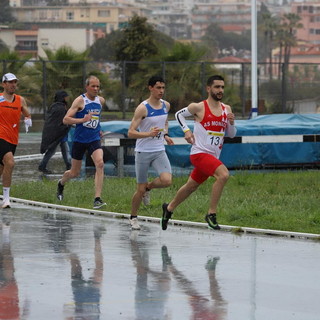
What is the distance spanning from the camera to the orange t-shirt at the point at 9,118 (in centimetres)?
1667

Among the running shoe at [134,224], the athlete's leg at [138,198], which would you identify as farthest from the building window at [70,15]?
the running shoe at [134,224]

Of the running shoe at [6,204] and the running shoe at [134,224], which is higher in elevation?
the running shoe at [134,224]

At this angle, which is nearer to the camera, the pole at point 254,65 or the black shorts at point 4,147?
the black shorts at point 4,147

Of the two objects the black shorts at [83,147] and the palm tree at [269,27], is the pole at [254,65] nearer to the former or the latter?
the black shorts at [83,147]

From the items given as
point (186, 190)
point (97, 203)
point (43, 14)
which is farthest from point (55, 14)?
point (186, 190)

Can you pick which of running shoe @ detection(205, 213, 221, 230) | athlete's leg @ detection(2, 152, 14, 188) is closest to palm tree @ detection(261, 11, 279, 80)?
athlete's leg @ detection(2, 152, 14, 188)

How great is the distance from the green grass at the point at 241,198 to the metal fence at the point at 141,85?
85.5ft

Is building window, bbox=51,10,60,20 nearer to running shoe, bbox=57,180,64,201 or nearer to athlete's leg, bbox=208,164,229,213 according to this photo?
running shoe, bbox=57,180,64,201

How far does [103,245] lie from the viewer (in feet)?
42.3

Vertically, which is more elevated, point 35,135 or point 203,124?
point 203,124

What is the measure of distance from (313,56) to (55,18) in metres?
56.9

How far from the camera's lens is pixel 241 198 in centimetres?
1725

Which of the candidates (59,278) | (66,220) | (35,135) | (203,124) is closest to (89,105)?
(66,220)

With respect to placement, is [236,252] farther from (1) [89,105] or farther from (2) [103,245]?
(1) [89,105]
